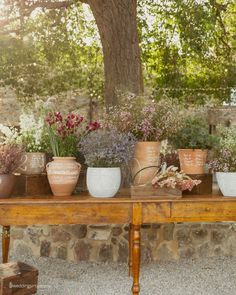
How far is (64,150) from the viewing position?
390cm

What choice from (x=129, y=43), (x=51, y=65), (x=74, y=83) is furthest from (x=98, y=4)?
(x=74, y=83)

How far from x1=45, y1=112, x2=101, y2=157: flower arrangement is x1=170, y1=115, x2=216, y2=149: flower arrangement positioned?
659mm

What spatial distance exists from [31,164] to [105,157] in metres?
0.55

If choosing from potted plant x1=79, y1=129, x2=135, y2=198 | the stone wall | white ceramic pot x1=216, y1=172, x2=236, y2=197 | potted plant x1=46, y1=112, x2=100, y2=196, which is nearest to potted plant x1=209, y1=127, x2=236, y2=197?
white ceramic pot x1=216, y1=172, x2=236, y2=197

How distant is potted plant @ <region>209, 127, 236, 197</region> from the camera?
397cm

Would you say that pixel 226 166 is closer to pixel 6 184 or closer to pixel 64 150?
pixel 64 150

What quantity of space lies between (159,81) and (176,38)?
107 cm

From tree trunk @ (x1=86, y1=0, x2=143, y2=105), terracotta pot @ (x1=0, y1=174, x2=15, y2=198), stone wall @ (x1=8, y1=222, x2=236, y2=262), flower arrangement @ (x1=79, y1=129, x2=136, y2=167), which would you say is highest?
tree trunk @ (x1=86, y1=0, x2=143, y2=105)

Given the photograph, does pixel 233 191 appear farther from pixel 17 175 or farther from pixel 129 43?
pixel 129 43

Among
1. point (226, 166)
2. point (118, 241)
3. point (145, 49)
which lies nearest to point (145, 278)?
point (118, 241)

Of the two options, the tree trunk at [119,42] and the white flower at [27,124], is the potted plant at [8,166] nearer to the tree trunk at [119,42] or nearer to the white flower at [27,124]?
the white flower at [27,124]

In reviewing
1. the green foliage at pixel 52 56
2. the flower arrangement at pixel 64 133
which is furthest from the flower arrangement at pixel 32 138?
the green foliage at pixel 52 56

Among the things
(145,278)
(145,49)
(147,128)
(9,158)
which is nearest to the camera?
(9,158)

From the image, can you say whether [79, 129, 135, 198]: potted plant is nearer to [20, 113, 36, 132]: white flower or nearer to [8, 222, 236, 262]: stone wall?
[20, 113, 36, 132]: white flower
